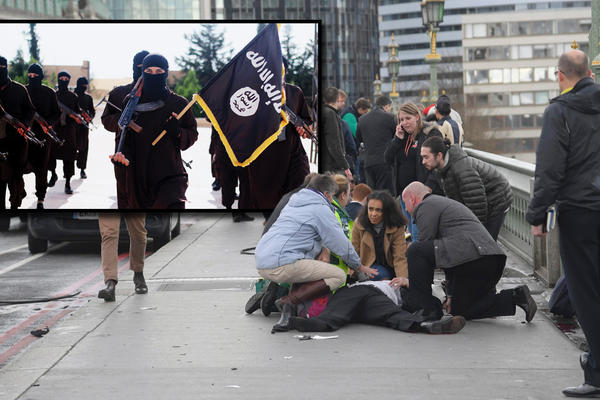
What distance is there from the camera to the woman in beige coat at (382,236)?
26.8 ft

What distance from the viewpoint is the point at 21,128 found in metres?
8.58

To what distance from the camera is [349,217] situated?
860 cm

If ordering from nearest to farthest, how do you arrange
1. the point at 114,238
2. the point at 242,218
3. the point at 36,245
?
1. the point at 114,238
2. the point at 36,245
3. the point at 242,218

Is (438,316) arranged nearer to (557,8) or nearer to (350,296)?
(350,296)

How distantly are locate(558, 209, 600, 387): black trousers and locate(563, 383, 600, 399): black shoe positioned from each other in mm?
30

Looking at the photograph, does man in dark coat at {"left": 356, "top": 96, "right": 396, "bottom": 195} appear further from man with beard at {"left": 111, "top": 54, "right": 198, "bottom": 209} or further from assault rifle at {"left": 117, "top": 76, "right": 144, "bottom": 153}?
assault rifle at {"left": 117, "top": 76, "right": 144, "bottom": 153}

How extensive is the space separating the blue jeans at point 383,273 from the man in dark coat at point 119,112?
7.04 ft

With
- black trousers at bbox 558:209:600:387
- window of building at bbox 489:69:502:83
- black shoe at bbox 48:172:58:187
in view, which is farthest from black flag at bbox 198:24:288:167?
window of building at bbox 489:69:502:83

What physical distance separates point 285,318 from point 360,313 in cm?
56

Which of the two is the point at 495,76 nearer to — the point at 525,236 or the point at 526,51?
the point at 526,51

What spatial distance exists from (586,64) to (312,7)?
100449 mm

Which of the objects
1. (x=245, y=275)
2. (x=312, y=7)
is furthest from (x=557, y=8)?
(x=245, y=275)

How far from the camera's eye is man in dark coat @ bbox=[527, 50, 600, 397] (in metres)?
5.37

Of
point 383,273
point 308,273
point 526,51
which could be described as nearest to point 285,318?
point 308,273
